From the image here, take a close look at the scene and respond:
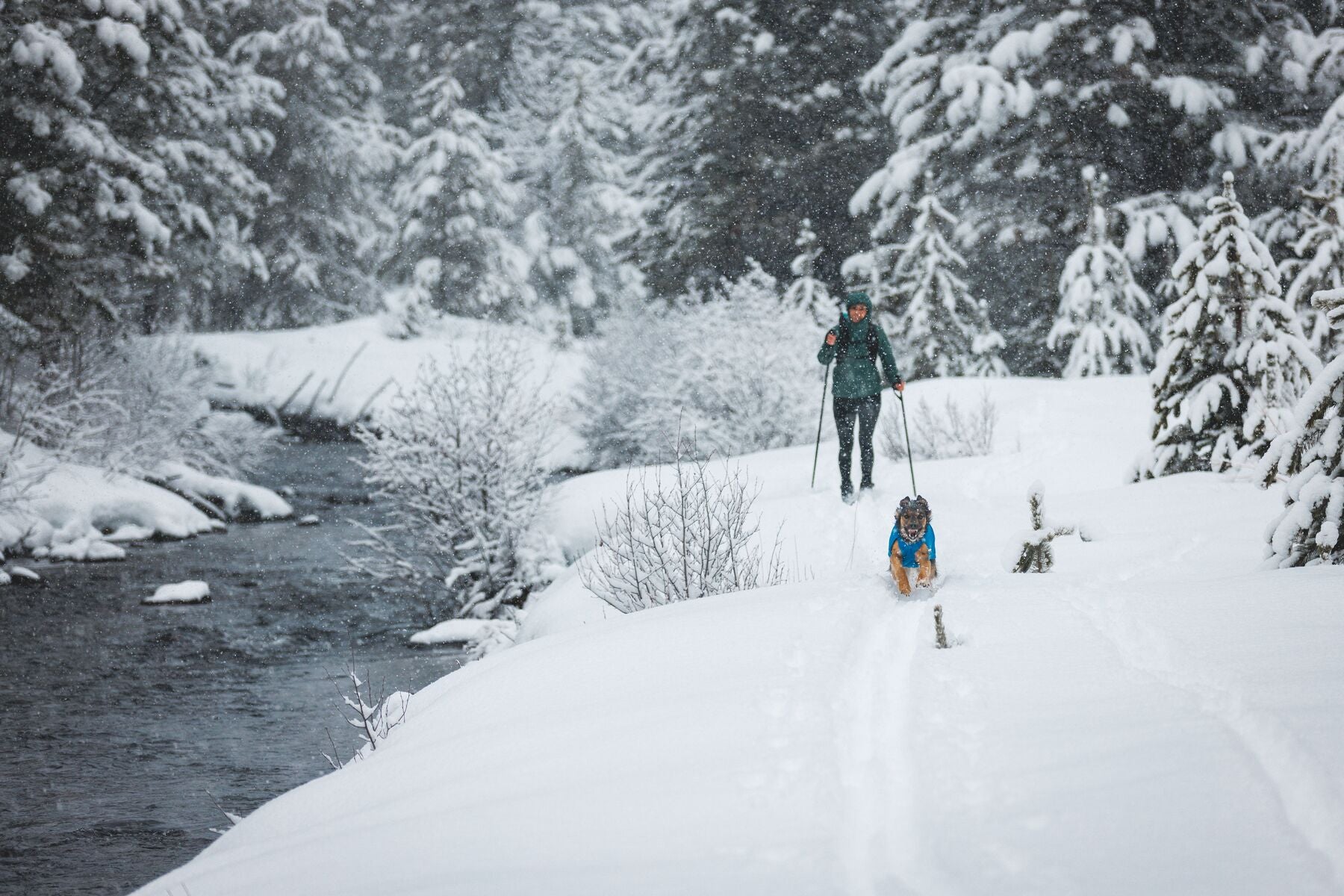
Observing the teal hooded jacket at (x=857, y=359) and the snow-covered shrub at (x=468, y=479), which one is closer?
the teal hooded jacket at (x=857, y=359)

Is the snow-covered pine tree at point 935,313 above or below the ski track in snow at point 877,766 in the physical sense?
above

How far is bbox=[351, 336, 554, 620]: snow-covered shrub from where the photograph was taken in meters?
11.3

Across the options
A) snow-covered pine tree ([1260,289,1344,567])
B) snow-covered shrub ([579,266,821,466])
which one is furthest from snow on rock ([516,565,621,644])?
snow-covered shrub ([579,266,821,466])

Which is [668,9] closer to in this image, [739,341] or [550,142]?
[550,142]

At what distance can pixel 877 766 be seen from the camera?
3.30 m

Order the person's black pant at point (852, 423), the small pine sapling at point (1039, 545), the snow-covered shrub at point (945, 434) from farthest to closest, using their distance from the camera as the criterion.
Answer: the snow-covered shrub at point (945, 434) → the person's black pant at point (852, 423) → the small pine sapling at point (1039, 545)

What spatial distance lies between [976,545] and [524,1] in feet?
109

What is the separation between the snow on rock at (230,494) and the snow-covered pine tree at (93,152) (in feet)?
9.56

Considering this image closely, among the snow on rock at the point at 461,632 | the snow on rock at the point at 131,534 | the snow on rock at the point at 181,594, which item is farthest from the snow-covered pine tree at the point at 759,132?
the snow on rock at the point at 461,632

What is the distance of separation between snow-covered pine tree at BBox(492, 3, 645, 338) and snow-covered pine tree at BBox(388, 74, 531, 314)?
5.76ft

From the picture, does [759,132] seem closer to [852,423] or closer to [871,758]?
[852,423]

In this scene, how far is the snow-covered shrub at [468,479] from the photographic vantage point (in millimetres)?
11289

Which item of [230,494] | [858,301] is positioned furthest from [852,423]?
[230,494]

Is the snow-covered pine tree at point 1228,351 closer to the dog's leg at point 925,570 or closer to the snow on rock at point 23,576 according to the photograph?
the dog's leg at point 925,570
